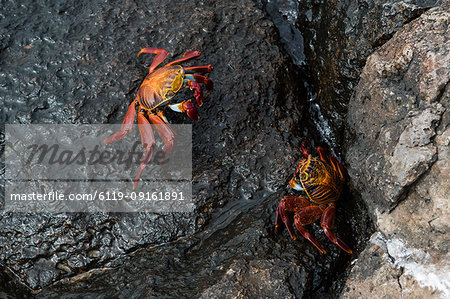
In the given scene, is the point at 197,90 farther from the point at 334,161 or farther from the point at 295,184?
the point at 334,161

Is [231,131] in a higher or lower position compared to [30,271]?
higher

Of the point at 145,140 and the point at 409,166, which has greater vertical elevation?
the point at 145,140

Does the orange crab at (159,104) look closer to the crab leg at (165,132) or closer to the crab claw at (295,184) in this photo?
the crab leg at (165,132)

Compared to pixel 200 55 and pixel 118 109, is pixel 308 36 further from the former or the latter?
pixel 118 109

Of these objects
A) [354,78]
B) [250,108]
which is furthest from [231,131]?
[354,78]

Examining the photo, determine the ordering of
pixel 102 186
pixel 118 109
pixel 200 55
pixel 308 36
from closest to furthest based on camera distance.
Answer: pixel 102 186, pixel 118 109, pixel 200 55, pixel 308 36

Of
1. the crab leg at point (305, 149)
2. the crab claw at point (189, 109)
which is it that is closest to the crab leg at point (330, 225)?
the crab leg at point (305, 149)

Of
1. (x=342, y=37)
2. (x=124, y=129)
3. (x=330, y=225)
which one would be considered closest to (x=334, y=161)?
(x=330, y=225)
